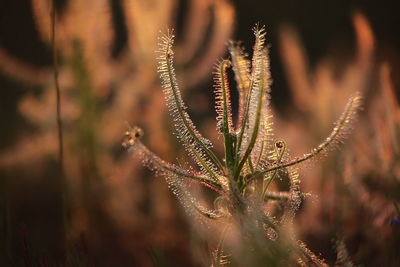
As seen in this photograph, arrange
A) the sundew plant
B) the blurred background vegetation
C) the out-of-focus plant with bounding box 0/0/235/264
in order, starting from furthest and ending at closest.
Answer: the out-of-focus plant with bounding box 0/0/235/264
the blurred background vegetation
the sundew plant

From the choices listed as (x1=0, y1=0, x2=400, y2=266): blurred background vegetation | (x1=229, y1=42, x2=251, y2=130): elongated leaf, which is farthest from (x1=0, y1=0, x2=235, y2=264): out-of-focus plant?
(x1=229, y1=42, x2=251, y2=130): elongated leaf

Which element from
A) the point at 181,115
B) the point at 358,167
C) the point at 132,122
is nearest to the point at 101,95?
the point at 132,122

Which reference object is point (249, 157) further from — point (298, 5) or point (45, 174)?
point (298, 5)

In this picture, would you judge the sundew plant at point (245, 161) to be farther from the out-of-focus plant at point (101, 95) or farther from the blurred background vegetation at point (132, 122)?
the out-of-focus plant at point (101, 95)

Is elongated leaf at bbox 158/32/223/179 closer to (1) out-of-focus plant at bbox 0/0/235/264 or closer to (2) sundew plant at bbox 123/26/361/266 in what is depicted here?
(2) sundew plant at bbox 123/26/361/266

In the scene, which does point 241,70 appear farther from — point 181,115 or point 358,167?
point 358,167

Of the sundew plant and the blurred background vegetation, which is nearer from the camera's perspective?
the sundew plant
